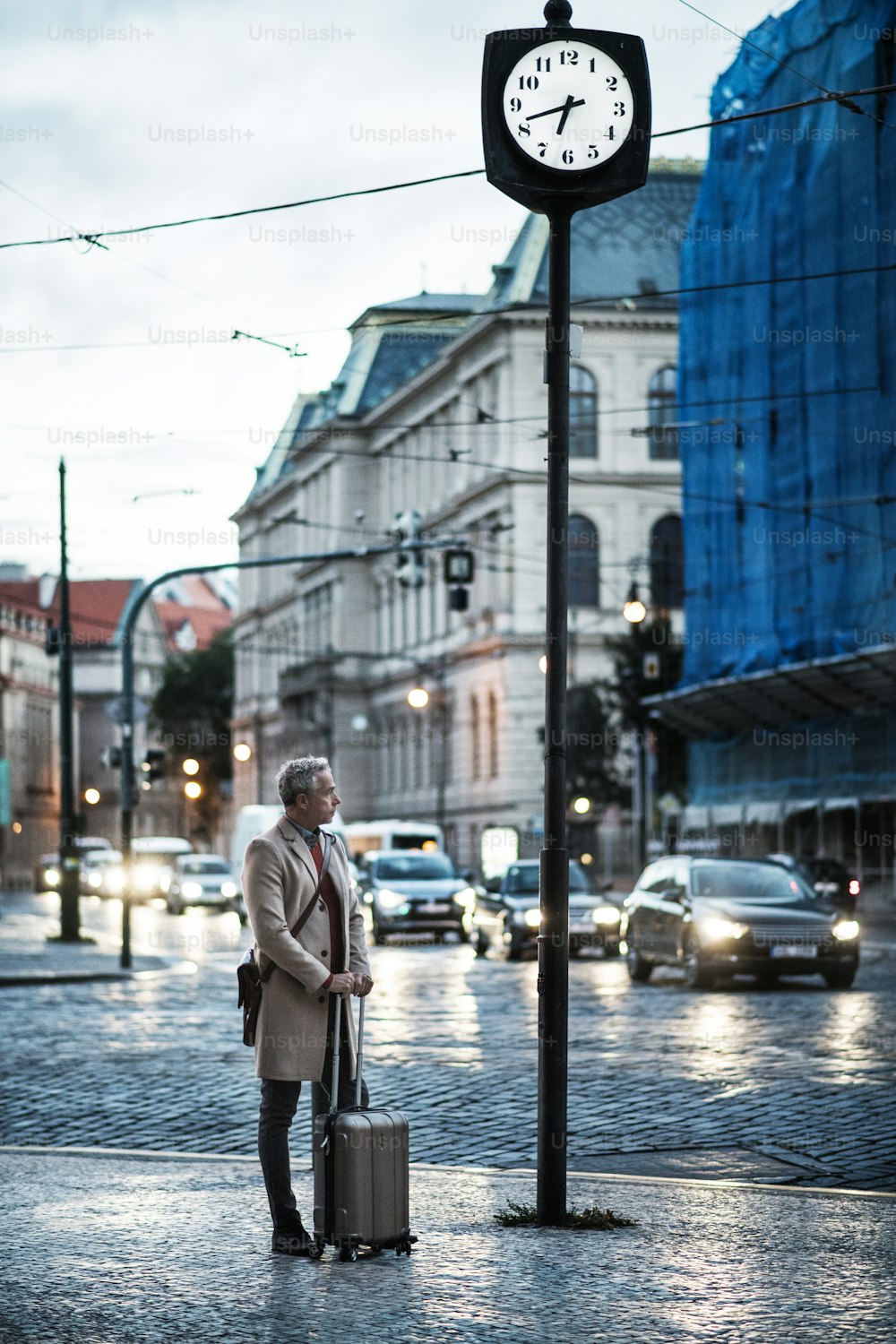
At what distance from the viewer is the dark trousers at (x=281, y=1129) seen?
25.1ft

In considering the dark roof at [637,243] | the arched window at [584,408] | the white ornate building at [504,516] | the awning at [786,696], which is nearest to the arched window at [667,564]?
the white ornate building at [504,516]

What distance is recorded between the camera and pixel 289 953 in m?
7.59

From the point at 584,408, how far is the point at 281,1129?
72473 mm

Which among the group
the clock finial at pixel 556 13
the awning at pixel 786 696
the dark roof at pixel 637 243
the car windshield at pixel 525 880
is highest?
the dark roof at pixel 637 243

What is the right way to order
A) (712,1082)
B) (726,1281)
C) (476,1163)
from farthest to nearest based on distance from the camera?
(712,1082)
(476,1163)
(726,1281)

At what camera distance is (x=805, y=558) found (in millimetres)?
43469

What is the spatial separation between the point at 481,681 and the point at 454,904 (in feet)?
135

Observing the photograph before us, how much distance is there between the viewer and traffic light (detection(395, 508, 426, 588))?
1385 inches

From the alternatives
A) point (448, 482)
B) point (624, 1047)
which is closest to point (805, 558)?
point (624, 1047)

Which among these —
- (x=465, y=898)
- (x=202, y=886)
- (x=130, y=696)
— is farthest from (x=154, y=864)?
(x=130, y=696)

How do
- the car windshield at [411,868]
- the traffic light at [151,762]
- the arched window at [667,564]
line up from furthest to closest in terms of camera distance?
the arched window at [667,564], the car windshield at [411,868], the traffic light at [151,762]

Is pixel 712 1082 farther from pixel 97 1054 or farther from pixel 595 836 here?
pixel 595 836

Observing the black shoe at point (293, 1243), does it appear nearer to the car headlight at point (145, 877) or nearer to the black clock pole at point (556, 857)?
the black clock pole at point (556, 857)

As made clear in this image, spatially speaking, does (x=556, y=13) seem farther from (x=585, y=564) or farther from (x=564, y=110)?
(x=585, y=564)
